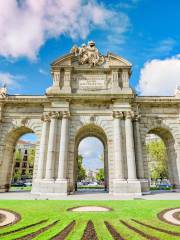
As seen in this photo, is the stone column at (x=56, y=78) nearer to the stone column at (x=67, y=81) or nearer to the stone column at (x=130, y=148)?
the stone column at (x=67, y=81)

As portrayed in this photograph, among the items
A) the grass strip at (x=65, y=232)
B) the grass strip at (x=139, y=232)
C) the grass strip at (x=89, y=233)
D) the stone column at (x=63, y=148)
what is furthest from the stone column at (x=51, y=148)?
the grass strip at (x=139, y=232)

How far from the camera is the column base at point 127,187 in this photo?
72.2ft

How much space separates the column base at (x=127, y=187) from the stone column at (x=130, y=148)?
0.71 m

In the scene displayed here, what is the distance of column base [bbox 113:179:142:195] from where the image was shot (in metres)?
22.0

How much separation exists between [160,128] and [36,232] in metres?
24.0

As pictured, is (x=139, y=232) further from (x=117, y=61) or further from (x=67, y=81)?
(x=117, y=61)

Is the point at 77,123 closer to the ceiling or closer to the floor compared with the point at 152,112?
closer to the floor

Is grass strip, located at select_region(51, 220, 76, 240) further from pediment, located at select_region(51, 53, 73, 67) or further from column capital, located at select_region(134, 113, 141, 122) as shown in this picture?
pediment, located at select_region(51, 53, 73, 67)

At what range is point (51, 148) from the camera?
24.1 metres

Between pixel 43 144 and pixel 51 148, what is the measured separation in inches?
67.4

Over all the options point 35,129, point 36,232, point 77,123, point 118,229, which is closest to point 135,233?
point 118,229

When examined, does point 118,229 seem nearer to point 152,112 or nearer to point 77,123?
point 77,123

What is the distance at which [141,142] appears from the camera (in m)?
26.8

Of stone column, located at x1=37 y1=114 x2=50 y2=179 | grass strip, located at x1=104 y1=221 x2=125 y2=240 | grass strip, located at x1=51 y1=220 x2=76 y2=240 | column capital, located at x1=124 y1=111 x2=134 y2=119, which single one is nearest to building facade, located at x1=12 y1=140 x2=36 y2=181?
stone column, located at x1=37 y1=114 x2=50 y2=179
